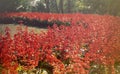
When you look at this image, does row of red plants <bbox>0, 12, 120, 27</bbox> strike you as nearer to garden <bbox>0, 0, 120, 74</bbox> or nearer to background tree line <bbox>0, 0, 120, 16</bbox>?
background tree line <bbox>0, 0, 120, 16</bbox>

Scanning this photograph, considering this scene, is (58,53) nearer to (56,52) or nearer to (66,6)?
(56,52)

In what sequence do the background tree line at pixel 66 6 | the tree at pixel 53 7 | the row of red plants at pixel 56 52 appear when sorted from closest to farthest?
the row of red plants at pixel 56 52
the background tree line at pixel 66 6
the tree at pixel 53 7

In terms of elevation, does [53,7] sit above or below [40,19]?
above

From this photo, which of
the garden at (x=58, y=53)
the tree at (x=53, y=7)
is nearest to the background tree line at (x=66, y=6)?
the tree at (x=53, y=7)

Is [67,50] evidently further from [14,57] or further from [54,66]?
[14,57]

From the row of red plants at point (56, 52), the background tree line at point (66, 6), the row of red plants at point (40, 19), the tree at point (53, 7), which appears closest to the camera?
the row of red plants at point (56, 52)

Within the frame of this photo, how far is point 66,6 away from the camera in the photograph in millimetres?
27891

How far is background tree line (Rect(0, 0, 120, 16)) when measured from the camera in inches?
847

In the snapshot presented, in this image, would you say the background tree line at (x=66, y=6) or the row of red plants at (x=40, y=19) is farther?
the background tree line at (x=66, y=6)

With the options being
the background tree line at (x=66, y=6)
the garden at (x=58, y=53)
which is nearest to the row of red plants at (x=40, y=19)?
the background tree line at (x=66, y=6)

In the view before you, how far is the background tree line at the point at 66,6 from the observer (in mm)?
21516

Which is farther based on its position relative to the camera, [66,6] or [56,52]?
[66,6]

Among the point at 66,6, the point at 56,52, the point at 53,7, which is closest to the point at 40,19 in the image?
the point at 53,7

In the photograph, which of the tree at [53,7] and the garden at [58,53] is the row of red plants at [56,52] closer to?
the garden at [58,53]
